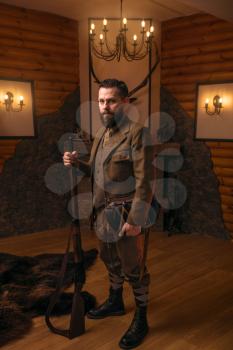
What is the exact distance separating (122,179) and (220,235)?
9.34ft

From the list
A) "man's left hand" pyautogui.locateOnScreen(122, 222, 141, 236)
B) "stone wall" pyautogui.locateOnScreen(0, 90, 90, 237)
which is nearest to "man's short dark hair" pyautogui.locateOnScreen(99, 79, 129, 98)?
"man's left hand" pyautogui.locateOnScreen(122, 222, 141, 236)

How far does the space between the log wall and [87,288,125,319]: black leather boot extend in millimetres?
2613

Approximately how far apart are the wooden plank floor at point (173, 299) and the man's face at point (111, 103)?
1509mm

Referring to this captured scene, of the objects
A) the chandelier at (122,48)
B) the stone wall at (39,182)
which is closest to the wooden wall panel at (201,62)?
the chandelier at (122,48)

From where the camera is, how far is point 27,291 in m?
3.01

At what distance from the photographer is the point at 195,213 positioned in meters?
4.86

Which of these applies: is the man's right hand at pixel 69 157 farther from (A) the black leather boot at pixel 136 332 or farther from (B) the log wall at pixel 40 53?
(B) the log wall at pixel 40 53

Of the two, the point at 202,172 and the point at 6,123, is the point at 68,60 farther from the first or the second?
the point at 202,172

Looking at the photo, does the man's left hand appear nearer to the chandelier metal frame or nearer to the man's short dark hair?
the man's short dark hair

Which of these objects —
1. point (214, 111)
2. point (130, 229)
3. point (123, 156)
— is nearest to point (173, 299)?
point (130, 229)

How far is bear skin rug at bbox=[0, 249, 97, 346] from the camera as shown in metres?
2.54

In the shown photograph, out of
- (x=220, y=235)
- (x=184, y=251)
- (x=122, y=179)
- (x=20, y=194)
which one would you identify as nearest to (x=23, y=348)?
(x=122, y=179)

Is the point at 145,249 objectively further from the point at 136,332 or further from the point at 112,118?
the point at 112,118

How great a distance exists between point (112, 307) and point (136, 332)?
1.28ft
